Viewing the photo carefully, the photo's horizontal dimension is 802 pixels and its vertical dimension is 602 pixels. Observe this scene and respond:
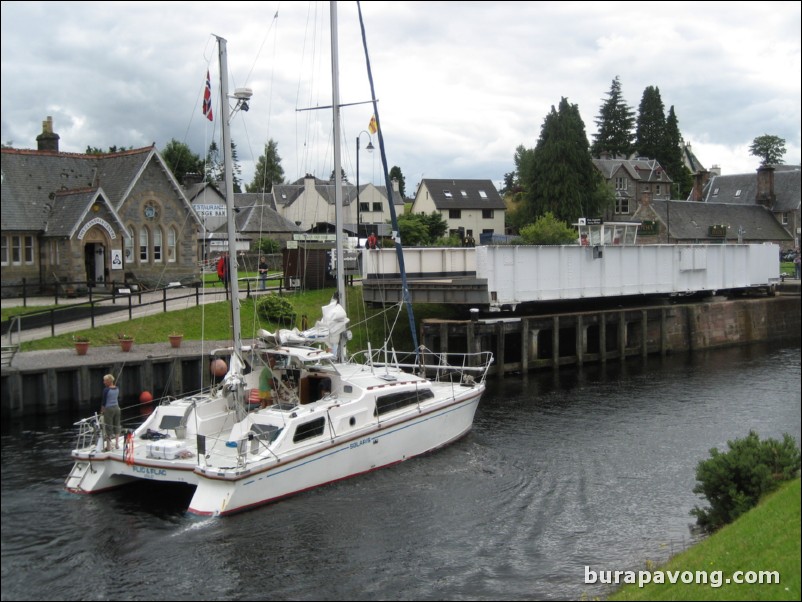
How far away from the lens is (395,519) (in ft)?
65.3

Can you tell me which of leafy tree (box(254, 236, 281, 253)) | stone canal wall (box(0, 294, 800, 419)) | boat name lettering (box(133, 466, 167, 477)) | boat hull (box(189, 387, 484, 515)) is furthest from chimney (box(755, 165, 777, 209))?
boat name lettering (box(133, 466, 167, 477))

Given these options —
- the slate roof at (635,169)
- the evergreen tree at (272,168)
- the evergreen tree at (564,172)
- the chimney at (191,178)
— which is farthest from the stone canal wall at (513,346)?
the evergreen tree at (272,168)

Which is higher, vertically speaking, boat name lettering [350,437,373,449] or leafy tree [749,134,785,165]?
leafy tree [749,134,785,165]

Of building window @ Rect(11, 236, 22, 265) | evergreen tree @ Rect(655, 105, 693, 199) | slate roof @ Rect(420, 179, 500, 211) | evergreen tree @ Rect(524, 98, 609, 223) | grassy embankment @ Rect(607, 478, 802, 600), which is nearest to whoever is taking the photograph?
grassy embankment @ Rect(607, 478, 802, 600)

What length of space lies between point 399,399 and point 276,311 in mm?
16397

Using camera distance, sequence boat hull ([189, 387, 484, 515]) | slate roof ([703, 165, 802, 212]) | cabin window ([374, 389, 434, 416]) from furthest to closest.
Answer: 1. slate roof ([703, 165, 802, 212])
2. cabin window ([374, 389, 434, 416])
3. boat hull ([189, 387, 484, 515])

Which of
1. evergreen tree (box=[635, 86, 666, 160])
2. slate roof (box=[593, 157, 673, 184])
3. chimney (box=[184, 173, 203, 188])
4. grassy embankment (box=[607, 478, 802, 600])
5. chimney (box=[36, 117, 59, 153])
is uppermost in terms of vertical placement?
evergreen tree (box=[635, 86, 666, 160])

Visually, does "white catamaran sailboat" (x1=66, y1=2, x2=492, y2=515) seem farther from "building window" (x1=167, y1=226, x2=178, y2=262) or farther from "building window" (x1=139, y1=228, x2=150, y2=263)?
"building window" (x1=167, y1=226, x2=178, y2=262)

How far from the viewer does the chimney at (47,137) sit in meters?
49.9

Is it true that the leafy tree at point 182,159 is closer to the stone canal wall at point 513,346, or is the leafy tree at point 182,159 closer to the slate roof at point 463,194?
the slate roof at point 463,194

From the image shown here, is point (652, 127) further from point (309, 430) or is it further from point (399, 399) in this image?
point (309, 430)

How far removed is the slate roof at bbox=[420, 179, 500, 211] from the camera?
9869 cm

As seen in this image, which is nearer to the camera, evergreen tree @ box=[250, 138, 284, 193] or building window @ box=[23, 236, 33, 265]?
building window @ box=[23, 236, 33, 265]

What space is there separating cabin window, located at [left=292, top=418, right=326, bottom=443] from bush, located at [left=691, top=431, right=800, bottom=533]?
10003 mm
